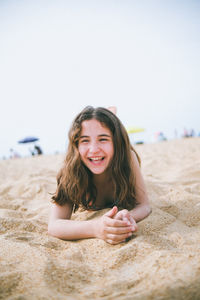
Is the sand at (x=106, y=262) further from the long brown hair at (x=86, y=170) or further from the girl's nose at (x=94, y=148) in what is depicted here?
the girl's nose at (x=94, y=148)

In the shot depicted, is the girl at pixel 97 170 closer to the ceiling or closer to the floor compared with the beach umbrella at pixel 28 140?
closer to the ceiling

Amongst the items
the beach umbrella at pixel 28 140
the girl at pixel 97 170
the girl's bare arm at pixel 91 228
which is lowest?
the beach umbrella at pixel 28 140

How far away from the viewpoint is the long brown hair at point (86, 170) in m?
2.07

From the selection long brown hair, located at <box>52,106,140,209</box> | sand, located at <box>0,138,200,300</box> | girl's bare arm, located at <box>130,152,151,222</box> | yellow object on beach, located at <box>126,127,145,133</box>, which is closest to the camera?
sand, located at <box>0,138,200,300</box>

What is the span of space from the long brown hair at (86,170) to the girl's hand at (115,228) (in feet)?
1.89

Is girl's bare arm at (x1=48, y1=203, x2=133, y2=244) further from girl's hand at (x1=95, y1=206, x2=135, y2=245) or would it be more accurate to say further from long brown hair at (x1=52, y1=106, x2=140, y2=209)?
long brown hair at (x1=52, y1=106, x2=140, y2=209)

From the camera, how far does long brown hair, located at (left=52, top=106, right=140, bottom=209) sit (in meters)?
2.07

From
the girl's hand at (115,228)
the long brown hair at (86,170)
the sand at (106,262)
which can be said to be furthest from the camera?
the long brown hair at (86,170)

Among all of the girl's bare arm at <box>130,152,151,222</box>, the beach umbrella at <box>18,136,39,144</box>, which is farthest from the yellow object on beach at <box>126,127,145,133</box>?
the girl's bare arm at <box>130,152,151,222</box>

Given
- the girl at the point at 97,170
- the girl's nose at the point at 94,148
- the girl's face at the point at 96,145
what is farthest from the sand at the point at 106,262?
the girl's nose at the point at 94,148

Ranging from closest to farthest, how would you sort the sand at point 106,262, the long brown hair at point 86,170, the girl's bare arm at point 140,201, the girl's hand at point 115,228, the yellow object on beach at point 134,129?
the sand at point 106,262 < the girl's hand at point 115,228 < the girl's bare arm at point 140,201 < the long brown hair at point 86,170 < the yellow object on beach at point 134,129

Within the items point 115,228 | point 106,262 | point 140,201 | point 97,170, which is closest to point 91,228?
point 115,228

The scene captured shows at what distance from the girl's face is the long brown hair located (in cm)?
5

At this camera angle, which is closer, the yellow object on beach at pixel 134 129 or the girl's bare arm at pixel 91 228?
the girl's bare arm at pixel 91 228
